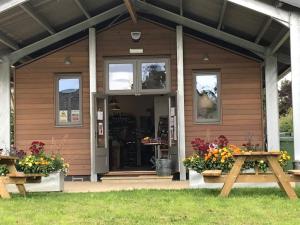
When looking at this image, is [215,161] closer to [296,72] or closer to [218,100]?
[296,72]

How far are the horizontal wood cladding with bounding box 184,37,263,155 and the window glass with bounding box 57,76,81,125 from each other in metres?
2.49

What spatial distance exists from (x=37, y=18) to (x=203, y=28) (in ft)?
12.1

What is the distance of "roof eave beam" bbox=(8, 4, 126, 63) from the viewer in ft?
40.0

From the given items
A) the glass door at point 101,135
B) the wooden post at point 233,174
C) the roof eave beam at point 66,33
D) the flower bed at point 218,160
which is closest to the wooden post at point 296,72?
the flower bed at point 218,160

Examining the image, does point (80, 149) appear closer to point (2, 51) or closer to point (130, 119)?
point (2, 51)

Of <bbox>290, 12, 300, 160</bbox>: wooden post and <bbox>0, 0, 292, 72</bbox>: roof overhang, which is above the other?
<bbox>0, 0, 292, 72</bbox>: roof overhang

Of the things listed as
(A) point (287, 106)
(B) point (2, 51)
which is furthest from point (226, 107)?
(A) point (287, 106)

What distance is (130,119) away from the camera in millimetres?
16406

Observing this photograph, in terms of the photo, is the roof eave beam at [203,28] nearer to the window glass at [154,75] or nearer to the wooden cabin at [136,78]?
the wooden cabin at [136,78]

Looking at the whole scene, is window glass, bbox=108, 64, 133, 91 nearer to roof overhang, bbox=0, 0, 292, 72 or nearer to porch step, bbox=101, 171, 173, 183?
roof overhang, bbox=0, 0, 292, 72

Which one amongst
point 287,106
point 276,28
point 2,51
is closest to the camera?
point 276,28

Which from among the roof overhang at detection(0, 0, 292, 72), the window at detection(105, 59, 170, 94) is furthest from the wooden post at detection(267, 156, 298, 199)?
the window at detection(105, 59, 170, 94)

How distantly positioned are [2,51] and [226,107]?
17.0 feet

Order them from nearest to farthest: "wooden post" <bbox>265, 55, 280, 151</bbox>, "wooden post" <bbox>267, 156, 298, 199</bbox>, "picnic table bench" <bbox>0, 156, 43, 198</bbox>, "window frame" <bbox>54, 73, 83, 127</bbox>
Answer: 1. "wooden post" <bbox>267, 156, 298, 199</bbox>
2. "picnic table bench" <bbox>0, 156, 43, 198</bbox>
3. "wooden post" <bbox>265, 55, 280, 151</bbox>
4. "window frame" <bbox>54, 73, 83, 127</bbox>
